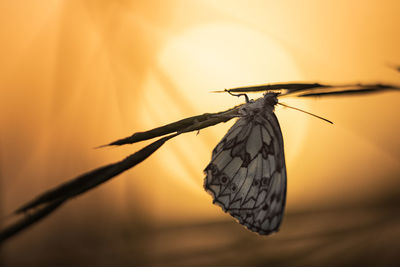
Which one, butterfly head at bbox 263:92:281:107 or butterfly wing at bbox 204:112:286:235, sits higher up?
butterfly head at bbox 263:92:281:107

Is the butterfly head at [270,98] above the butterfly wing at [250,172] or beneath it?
above

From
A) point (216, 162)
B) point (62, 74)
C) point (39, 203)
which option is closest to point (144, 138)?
point (39, 203)

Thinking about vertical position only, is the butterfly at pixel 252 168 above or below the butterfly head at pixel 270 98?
below

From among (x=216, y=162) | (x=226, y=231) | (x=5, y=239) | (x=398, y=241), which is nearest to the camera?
(x=5, y=239)

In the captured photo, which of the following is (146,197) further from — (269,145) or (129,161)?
(129,161)

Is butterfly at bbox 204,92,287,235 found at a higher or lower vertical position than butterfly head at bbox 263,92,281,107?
lower

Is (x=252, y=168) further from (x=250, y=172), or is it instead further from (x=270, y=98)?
(x=270, y=98)
